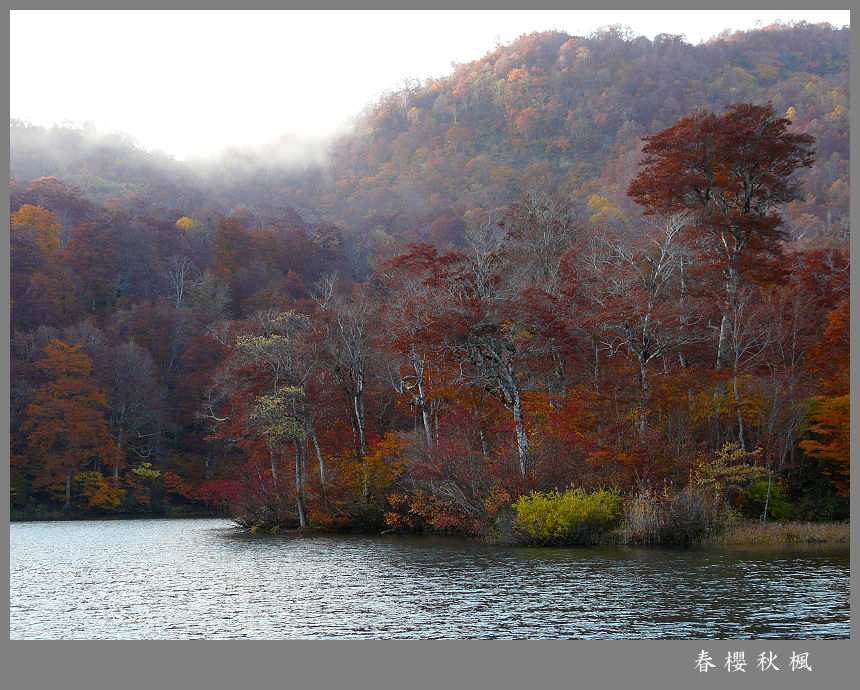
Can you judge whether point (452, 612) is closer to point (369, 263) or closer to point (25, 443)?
point (25, 443)

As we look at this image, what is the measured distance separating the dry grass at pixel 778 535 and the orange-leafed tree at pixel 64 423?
46.8 m

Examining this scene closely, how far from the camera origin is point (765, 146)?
38156 mm

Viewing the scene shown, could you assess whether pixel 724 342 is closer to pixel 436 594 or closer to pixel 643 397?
pixel 643 397

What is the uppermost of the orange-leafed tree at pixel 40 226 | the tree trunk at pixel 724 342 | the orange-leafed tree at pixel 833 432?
the orange-leafed tree at pixel 40 226

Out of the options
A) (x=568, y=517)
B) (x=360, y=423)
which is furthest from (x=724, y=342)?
(x=360, y=423)

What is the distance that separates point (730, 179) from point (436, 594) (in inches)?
1149

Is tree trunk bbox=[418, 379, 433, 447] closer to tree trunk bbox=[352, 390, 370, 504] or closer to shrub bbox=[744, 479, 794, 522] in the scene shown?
tree trunk bbox=[352, 390, 370, 504]

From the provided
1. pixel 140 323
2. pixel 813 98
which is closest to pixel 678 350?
pixel 140 323

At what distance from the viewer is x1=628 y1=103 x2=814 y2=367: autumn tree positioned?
38000mm

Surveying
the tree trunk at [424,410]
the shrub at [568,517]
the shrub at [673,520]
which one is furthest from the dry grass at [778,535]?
the tree trunk at [424,410]

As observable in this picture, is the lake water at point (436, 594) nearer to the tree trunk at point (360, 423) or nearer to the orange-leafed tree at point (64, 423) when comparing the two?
the tree trunk at point (360, 423)

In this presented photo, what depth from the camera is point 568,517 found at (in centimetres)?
2686

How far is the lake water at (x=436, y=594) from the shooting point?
14.0 m

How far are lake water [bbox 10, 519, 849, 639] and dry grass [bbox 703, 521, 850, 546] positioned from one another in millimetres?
2215
